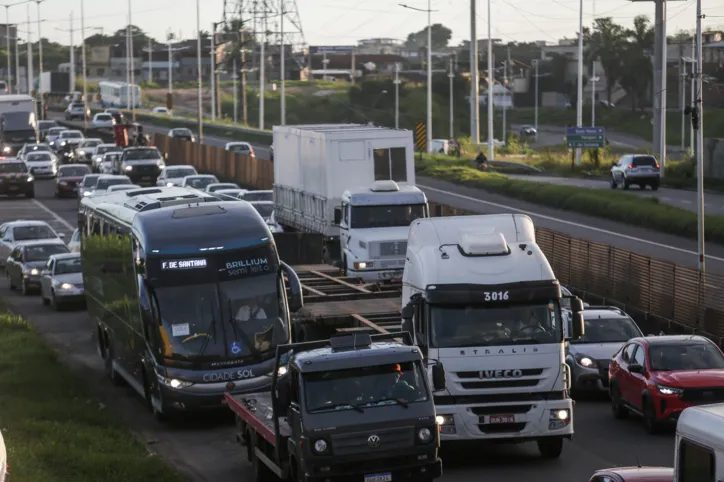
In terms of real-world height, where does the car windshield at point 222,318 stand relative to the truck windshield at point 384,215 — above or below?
below

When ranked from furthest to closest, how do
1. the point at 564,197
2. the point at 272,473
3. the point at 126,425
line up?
the point at 564,197, the point at 126,425, the point at 272,473

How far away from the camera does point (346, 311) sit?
2445 centimetres

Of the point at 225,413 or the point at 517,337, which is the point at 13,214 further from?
the point at 517,337

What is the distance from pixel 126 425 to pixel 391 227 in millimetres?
14819

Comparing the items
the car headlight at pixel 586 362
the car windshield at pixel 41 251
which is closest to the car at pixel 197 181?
the car windshield at pixel 41 251

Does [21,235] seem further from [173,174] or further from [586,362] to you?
[586,362]

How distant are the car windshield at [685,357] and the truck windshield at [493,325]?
3.50 metres

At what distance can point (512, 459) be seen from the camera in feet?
62.0

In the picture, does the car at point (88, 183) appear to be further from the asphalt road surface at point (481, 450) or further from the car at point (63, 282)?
the asphalt road surface at point (481, 450)

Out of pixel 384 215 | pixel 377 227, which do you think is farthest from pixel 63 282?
pixel 384 215

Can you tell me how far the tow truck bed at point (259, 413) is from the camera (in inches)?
640

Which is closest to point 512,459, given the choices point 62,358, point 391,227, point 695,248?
point 62,358

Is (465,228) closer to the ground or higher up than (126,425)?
higher up

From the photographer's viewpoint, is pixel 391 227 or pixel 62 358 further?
pixel 391 227
